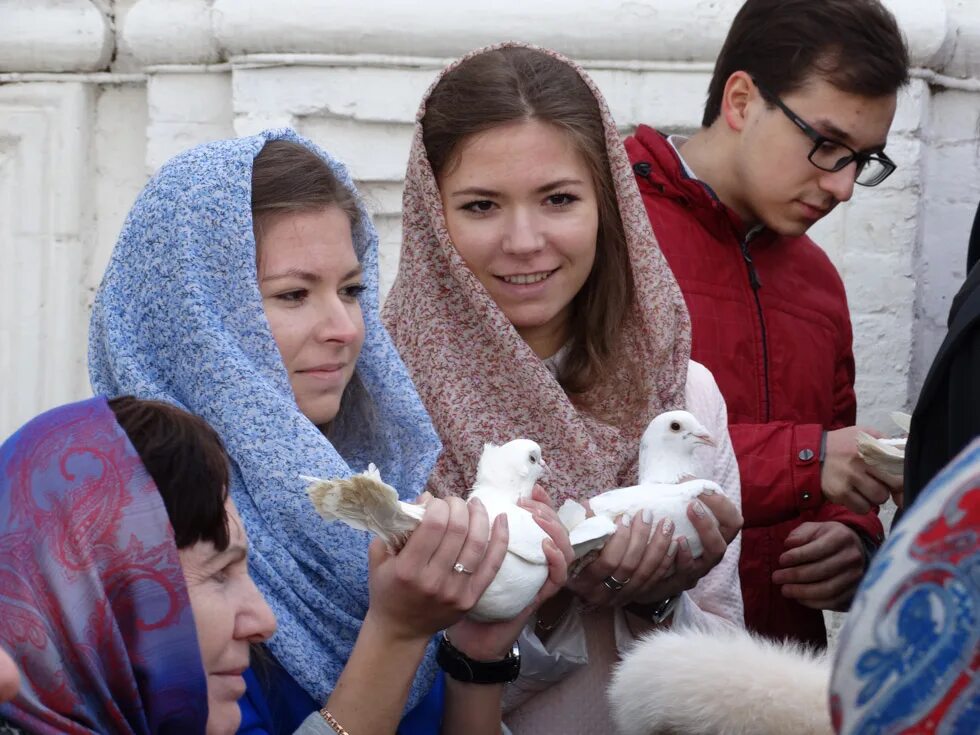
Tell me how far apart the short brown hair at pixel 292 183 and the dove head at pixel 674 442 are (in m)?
0.66

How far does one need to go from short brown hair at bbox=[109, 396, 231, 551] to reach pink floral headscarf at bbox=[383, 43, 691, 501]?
84cm

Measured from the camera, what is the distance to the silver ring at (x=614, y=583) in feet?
7.91

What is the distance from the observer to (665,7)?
4.28m

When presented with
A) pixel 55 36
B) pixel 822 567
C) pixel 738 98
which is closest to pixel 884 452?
pixel 822 567

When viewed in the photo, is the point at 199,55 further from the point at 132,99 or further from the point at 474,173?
the point at 474,173

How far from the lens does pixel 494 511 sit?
2168 millimetres

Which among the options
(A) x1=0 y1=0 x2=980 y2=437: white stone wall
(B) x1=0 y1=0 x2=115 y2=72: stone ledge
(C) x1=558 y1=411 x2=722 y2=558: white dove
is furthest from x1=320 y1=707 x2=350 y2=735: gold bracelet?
(B) x1=0 y1=0 x2=115 y2=72: stone ledge

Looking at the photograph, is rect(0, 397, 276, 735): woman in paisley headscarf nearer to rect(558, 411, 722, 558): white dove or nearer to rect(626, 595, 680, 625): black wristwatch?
rect(558, 411, 722, 558): white dove

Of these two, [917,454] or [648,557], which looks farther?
[648,557]

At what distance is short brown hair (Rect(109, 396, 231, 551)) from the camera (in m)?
1.77

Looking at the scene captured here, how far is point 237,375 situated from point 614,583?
73cm

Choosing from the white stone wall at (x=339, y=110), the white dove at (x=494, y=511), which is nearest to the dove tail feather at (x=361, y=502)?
the white dove at (x=494, y=511)

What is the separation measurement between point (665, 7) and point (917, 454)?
255 centimetres

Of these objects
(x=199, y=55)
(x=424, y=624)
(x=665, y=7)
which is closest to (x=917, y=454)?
Result: (x=424, y=624)
